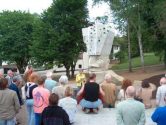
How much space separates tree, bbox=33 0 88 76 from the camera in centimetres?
4522

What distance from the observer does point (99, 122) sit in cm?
1279

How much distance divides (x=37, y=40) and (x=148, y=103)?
1332 inches

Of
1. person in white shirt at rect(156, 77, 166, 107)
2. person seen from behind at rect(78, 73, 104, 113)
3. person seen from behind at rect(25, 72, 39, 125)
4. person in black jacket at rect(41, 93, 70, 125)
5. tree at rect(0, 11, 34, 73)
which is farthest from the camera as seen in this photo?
tree at rect(0, 11, 34, 73)

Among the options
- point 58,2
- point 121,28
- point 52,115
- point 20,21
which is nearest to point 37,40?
point 58,2

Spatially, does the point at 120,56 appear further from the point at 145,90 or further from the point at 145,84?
the point at 145,84

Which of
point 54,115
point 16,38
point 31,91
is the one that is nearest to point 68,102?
point 31,91

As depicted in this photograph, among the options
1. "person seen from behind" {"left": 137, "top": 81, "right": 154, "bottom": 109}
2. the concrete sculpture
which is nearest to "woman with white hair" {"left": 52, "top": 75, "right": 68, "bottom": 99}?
"person seen from behind" {"left": 137, "top": 81, "right": 154, "bottom": 109}

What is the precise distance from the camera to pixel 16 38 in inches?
2501

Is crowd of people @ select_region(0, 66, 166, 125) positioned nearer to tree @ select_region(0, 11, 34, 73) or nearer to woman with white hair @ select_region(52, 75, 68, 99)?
woman with white hair @ select_region(52, 75, 68, 99)

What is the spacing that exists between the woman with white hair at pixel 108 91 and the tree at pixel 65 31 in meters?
30.5

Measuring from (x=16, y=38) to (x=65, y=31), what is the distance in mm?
19725

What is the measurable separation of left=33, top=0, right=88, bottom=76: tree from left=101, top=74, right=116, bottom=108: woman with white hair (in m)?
30.5

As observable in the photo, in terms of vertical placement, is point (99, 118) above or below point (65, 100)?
below

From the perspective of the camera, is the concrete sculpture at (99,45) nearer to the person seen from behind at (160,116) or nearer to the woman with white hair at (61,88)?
Result: the woman with white hair at (61,88)
